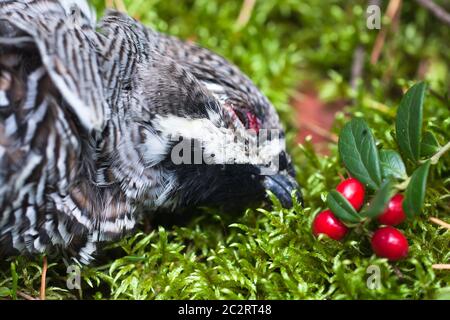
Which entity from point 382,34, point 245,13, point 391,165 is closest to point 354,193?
point 391,165

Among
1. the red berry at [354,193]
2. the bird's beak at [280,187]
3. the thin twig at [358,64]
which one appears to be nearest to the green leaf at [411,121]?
the red berry at [354,193]

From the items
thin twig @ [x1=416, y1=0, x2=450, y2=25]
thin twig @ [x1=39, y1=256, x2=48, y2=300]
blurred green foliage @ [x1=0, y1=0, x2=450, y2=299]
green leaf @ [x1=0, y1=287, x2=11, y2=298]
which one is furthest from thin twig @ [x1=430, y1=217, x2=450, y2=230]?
green leaf @ [x1=0, y1=287, x2=11, y2=298]

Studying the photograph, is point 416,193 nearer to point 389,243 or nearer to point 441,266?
point 389,243

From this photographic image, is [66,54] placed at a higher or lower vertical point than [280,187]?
higher

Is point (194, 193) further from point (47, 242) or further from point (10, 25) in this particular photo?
point (10, 25)

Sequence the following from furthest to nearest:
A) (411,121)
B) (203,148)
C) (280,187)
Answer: (280,187) → (203,148) → (411,121)

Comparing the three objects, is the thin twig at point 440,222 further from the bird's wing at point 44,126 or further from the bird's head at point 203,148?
the bird's wing at point 44,126
